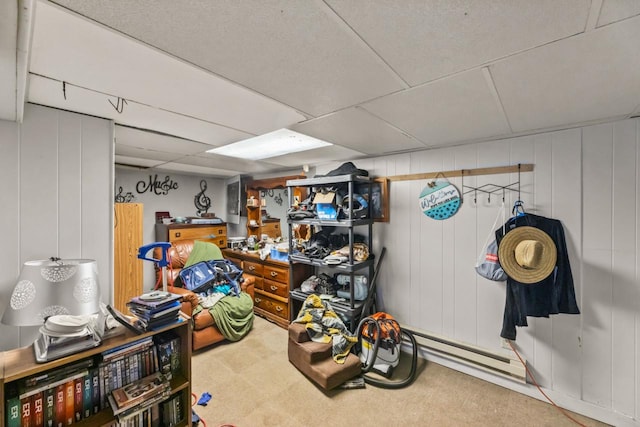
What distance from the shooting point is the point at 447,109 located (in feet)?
5.13

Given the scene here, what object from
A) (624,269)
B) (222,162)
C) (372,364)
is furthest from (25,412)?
(624,269)

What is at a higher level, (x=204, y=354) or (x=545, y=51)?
(x=545, y=51)

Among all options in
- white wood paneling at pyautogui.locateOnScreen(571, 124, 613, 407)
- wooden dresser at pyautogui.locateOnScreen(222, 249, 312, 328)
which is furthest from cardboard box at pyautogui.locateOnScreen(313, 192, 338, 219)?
white wood paneling at pyautogui.locateOnScreen(571, 124, 613, 407)

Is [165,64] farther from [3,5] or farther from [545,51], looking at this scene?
[545,51]

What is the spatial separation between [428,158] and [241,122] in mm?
1815

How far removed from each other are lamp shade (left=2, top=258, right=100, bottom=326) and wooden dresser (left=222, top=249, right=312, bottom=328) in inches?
80.0

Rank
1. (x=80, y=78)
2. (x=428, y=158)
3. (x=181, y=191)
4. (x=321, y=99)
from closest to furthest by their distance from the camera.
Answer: (x=80, y=78), (x=321, y=99), (x=428, y=158), (x=181, y=191)

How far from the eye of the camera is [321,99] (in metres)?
1.41

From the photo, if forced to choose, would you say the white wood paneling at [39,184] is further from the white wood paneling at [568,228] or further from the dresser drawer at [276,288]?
the white wood paneling at [568,228]

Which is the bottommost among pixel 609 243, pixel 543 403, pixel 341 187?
pixel 543 403

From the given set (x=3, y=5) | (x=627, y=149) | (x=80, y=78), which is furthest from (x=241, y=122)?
(x=627, y=149)

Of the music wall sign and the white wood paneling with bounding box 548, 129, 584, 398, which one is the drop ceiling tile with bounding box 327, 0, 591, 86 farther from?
the music wall sign

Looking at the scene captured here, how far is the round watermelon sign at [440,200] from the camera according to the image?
242 centimetres

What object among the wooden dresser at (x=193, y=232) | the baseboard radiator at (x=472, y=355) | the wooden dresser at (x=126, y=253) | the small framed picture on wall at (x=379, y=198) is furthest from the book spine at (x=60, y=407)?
the wooden dresser at (x=193, y=232)
